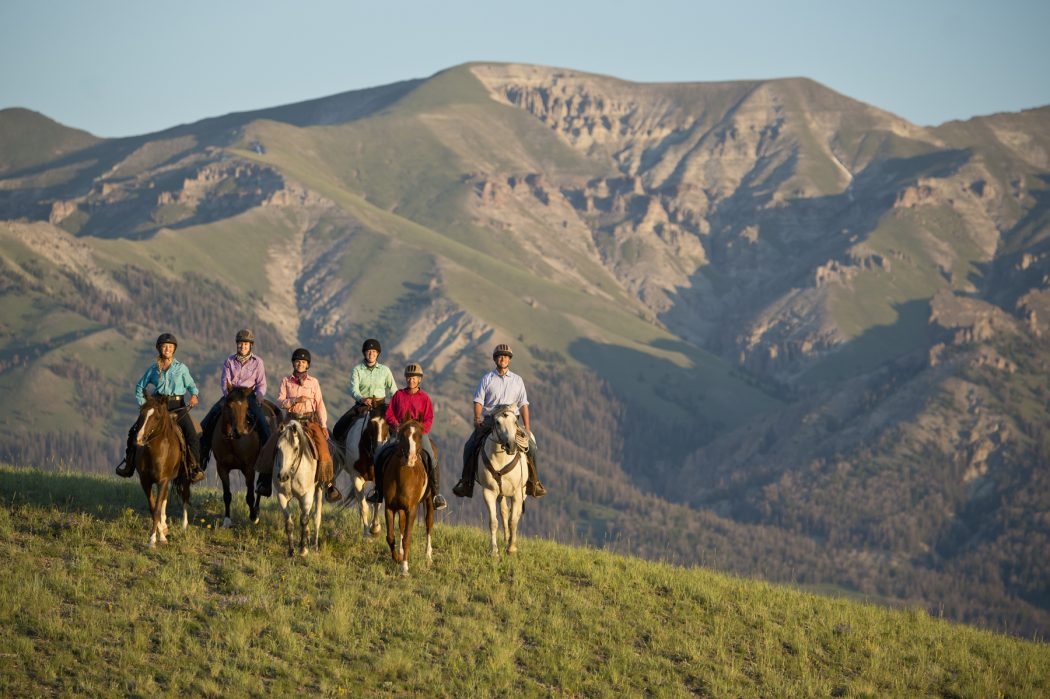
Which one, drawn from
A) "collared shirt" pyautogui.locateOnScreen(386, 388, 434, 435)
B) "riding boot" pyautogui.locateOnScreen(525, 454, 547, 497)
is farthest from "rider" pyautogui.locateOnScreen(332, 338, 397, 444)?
"riding boot" pyautogui.locateOnScreen(525, 454, 547, 497)

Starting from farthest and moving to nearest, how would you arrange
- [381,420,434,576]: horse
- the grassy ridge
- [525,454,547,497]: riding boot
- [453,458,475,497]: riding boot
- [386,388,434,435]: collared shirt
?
[525,454,547,497]: riding boot
[453,458,475,497]: riding boot
[386,388,434,435]: collared shirt
[381,420,434,576]: horse
the grassy ridge

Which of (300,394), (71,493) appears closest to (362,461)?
(300,394)

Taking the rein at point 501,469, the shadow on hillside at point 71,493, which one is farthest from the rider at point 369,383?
the shadow on hillside at point 71,493

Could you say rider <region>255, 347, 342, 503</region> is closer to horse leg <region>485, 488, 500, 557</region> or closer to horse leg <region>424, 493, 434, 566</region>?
horse leg <region>424, 493, 434, 566</region>

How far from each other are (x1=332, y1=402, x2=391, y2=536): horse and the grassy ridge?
29.3 inches

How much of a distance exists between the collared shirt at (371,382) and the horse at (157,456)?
4.60 m

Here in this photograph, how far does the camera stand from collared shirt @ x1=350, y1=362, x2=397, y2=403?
32438 mm

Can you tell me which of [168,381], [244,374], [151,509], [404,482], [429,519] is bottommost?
[151,509]

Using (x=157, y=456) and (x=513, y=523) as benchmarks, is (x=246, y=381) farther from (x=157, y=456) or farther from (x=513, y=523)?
(x=513, y=523)

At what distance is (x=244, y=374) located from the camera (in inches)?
1250

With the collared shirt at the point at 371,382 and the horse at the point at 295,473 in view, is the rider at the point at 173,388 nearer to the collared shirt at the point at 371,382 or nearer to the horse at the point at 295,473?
the horse at the point at 295,473

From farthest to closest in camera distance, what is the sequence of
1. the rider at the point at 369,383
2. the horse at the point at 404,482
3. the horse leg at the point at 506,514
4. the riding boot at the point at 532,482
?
the horse leg at the point at 506,514
the riding boot at the point at 532,482
the rider at the point at 369,383
the horse at the point at 404,482

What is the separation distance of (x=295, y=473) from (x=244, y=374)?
3342mm

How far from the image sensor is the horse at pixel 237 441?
31.3 meters
